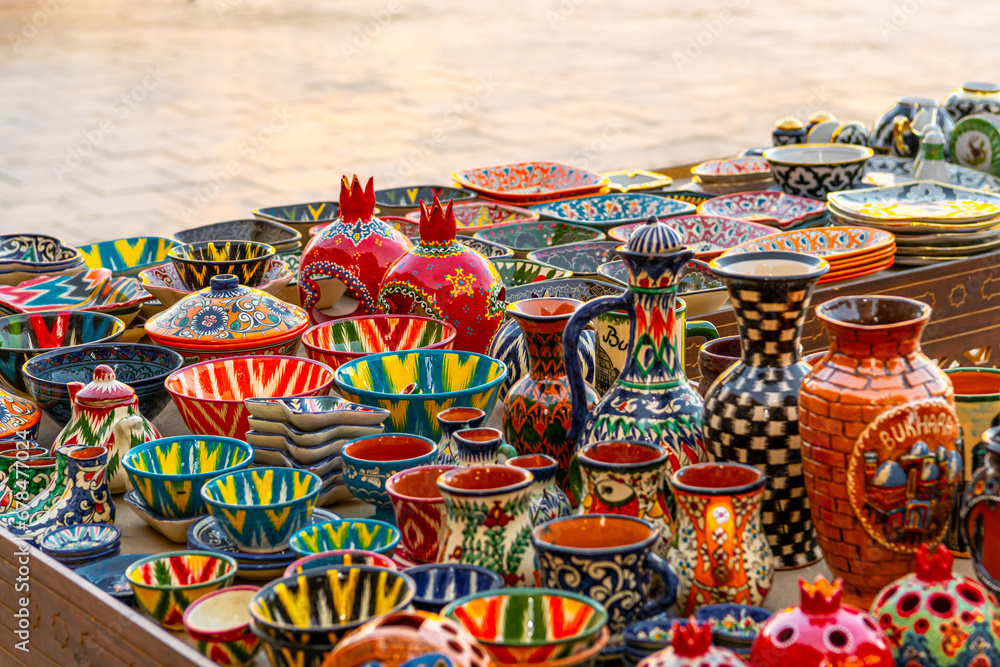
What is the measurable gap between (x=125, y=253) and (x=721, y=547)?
1.92m

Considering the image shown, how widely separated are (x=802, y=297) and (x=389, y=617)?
601 mm

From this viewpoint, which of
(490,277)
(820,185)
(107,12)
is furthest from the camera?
(107,12)

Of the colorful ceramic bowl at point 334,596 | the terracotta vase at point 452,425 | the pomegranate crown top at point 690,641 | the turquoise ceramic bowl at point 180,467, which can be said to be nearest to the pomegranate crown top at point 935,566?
the pomegranate crown top at point 690,641

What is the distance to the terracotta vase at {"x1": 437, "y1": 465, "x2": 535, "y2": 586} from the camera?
120 cm

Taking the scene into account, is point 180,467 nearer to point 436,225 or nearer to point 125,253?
point 436,225

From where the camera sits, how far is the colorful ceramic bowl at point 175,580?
126 centimetres

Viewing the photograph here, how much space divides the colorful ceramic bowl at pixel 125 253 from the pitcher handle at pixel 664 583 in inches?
71.5

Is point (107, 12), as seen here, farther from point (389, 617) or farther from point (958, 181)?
point (389, 617)

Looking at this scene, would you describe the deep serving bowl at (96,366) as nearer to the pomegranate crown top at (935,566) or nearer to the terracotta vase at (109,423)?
the terracotta vase at (109,423)

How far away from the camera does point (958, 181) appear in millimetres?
3090

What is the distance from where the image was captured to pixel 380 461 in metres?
1.45

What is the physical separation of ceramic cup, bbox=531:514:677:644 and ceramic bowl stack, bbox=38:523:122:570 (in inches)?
23.1

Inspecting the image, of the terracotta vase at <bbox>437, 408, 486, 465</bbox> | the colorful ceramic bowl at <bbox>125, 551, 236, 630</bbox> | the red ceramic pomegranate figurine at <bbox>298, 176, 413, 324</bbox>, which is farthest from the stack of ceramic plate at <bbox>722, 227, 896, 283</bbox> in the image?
the colorful ceramic bowl at <bbox>125, 551, 236, 630</bbox>

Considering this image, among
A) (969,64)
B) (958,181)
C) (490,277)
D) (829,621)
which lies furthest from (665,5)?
(829,621)
